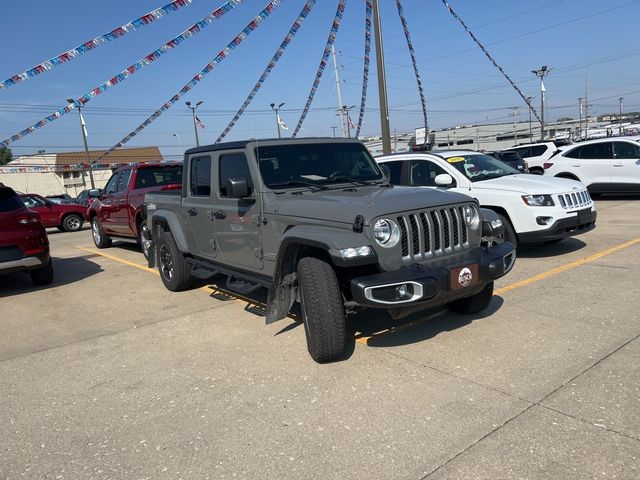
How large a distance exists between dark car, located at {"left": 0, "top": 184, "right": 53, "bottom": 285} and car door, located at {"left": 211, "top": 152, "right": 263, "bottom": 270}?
3510 mm

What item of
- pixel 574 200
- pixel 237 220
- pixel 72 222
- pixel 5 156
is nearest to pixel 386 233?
pixel 237 220

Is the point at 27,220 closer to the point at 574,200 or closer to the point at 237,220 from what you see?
the point at 237,220

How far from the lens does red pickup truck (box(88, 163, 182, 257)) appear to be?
967cm

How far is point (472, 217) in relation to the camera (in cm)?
445

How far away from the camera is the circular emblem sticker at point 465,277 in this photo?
3.92 meters

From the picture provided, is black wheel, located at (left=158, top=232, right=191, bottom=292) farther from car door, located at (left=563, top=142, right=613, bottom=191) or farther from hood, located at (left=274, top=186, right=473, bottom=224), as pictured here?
car door, located at (left=563, top=142, right=613, bottom=191)

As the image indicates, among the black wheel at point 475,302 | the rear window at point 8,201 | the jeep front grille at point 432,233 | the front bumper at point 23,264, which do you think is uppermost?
the rear window at point 8,201

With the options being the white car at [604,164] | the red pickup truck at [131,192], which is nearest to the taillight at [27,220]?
the red pickup truck at [131,192]

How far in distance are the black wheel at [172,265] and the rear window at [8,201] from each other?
242cm

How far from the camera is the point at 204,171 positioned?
5.88m

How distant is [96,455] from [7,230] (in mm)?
5335

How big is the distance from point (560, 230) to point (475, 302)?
2.96 m

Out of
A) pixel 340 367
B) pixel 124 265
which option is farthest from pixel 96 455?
pixel 124 265

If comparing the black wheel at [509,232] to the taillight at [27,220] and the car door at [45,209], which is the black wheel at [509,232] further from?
the car door at [45,209]
